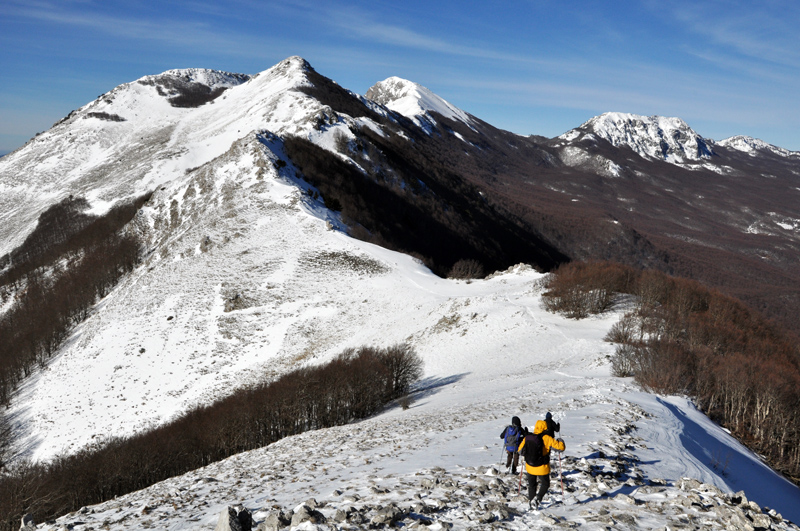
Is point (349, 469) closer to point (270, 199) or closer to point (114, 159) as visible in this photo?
point (270, 199)

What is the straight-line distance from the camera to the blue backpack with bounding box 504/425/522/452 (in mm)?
10602

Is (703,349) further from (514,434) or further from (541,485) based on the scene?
(541,485)

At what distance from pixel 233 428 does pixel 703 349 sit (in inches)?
1137

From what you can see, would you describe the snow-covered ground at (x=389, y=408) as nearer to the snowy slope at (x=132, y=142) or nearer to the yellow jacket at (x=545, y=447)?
the yellow jacket at (x=545, y=447)

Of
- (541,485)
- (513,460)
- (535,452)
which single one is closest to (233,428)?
(513,460)

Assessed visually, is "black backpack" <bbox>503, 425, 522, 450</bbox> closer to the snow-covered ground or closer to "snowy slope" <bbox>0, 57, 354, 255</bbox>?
the snow-covered ground

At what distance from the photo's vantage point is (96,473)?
24.6 m

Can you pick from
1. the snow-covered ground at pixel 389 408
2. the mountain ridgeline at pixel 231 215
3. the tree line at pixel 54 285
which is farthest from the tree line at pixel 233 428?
the tree line at pixel 54 285

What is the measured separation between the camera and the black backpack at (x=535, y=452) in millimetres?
9641

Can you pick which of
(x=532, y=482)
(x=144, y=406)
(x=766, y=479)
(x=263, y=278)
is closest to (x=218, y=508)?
(x=532, y=482)

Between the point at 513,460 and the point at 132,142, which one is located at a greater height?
the point at 132,142

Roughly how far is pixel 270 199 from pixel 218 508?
5707 cm

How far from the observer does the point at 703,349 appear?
1041 inches

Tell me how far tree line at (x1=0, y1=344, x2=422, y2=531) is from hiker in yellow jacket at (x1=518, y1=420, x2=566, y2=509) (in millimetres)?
19522
